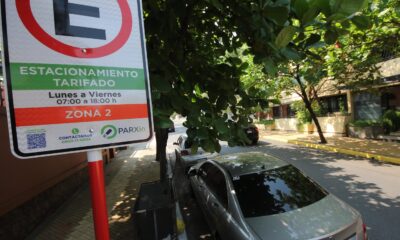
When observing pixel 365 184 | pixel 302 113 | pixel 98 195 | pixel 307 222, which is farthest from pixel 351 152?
pixel 98 195

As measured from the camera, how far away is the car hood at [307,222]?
339 cm

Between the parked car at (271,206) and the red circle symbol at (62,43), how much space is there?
115 inches

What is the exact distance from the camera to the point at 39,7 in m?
1.18

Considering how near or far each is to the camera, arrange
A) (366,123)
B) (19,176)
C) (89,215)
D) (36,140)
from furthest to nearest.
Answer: (366,123)
(89,215)
(19,176)
(36,140)

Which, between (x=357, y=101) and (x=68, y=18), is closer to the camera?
(x=68, y=18)

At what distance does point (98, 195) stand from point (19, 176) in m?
5.92

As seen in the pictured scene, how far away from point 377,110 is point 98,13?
1928 centimetres

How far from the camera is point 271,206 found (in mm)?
4035

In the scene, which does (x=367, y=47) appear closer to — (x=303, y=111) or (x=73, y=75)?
(x=73, y=75)

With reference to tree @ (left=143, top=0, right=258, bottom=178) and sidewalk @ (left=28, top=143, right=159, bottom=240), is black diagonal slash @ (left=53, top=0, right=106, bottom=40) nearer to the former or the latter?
tree @ (left=143, top=0, right=258, bottom=178)

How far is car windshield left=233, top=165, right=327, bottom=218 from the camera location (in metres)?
4.01

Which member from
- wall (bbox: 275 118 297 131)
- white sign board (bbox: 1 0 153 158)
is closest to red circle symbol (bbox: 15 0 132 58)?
white sign board (bbox: 1 0 153 158)

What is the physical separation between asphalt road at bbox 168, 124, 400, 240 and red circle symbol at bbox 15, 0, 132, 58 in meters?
5.24

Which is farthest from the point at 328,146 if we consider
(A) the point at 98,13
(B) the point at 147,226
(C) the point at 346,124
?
(A) the point at 98,13
